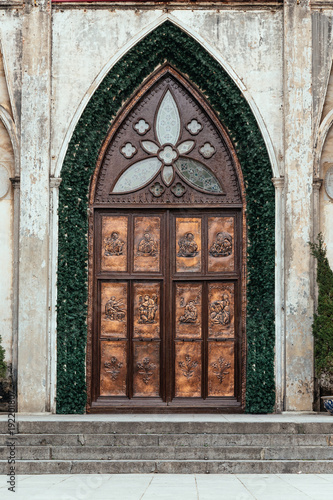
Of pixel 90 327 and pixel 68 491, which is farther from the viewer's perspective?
pixel 90 327

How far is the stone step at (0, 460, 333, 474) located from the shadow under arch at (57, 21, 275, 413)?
2479 mm

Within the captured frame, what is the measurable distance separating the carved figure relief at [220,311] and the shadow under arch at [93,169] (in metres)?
0.40

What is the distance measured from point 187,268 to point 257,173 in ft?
5.63

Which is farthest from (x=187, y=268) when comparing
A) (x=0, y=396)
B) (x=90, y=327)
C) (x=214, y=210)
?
(x=0, y=396)

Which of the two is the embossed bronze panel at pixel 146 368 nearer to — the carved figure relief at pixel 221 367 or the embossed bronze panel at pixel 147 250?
the carved figure relief at pixel 221 367

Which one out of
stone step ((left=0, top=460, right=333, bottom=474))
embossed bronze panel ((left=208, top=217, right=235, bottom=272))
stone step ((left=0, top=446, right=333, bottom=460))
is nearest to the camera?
stone step ((left=0, top=460, right=333, bottom=474))

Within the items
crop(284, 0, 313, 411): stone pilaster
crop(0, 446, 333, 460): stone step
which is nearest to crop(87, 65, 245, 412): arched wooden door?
crop(284, 0, 313, 411): stone pilaster

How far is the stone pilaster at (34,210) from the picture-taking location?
36.2 feet

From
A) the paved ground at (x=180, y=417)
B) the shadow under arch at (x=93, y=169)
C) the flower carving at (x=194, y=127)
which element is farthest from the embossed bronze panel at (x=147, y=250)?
the paved ground at (x=180, y=417)

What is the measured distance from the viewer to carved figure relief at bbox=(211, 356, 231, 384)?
455 inches

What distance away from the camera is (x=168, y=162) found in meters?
11.8

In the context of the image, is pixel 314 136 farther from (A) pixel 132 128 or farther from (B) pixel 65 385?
(B) pixel 65 385

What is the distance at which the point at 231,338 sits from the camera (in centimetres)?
1158

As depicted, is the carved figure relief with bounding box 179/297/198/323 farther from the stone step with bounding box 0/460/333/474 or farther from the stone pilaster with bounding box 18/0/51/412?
the stone step with bounding box 0/460/333/474
